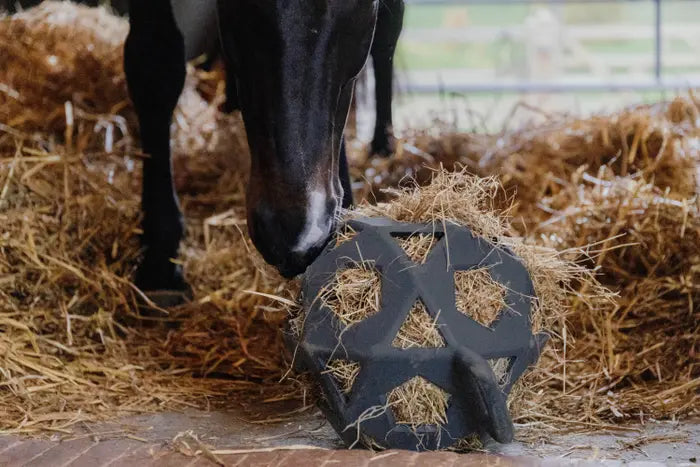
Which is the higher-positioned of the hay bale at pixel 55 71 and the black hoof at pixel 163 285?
the hay bale at pixel 55 71

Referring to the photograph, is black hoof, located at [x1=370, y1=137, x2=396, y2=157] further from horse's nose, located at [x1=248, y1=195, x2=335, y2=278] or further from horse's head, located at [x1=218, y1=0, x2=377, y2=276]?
horse's nose, located at [x1=248, y1=195, x2=335, y2=278]

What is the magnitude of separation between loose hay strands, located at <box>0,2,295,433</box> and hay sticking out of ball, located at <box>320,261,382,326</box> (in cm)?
13

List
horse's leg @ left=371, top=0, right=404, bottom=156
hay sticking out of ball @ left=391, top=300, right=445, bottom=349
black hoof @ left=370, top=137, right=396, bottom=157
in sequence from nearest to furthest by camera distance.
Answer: hay sticking out of ball @ left=391, top=300, right=445, bottom=349
horse's leg @ left=371, top=0, right=404, bottom=156
black hoof @ left=370, top=137, right=396, bottom=157

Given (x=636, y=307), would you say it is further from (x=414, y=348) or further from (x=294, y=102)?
(x=294, y=102)

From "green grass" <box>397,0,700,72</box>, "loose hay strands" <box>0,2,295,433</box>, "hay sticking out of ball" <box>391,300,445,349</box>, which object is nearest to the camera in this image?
"hay sticking out of ball" <box>391,300,445,349</box>

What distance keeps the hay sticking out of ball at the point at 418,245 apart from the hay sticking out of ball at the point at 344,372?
0.21m

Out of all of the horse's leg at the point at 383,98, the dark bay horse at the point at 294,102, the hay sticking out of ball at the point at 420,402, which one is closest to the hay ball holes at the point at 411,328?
the hay sticking out of ball at the point at 420,402

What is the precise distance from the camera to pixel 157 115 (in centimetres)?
266

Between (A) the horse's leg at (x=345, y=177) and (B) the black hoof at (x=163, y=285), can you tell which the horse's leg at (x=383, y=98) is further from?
(B) the black hoof at (x=163, y=285)

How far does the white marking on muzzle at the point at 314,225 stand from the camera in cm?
160

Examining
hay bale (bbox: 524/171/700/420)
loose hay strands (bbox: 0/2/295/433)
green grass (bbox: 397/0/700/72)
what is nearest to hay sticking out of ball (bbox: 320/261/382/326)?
loose hay strands (bbox: 0/2/295/433)

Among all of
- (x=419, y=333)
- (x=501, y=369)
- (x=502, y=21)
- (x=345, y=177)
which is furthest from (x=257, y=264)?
(x=502, y=21)

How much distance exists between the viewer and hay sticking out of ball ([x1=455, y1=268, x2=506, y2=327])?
155 centimetres

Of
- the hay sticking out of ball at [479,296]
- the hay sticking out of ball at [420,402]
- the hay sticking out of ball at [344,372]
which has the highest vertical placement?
the hay sticking out of ball at [479,296]
